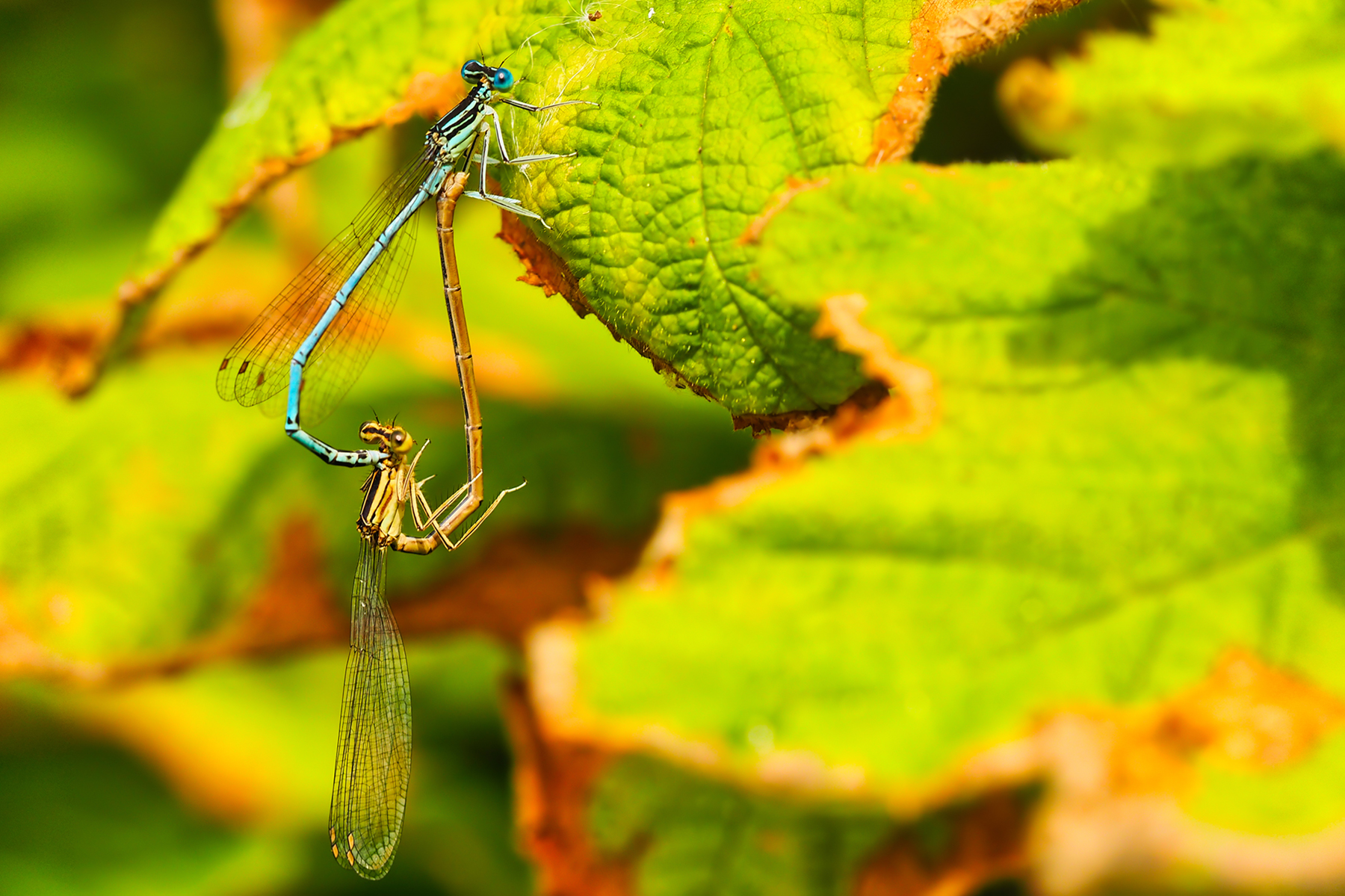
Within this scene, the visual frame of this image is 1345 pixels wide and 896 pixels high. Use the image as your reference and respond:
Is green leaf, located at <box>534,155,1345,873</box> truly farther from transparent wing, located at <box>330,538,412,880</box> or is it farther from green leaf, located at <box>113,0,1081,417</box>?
transparent wing, located at <box>330,538,412,880</box>

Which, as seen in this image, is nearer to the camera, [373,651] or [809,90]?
[809,90]

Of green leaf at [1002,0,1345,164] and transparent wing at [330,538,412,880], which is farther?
transparent wing at [330,538,412,880]

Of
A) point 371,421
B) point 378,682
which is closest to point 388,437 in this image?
point 371,421

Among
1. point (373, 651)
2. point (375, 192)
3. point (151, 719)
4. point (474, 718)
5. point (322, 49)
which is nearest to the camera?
point (322, 49)

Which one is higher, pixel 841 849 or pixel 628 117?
pixel 628 117

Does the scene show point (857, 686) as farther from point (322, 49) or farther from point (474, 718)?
point (474, 718)

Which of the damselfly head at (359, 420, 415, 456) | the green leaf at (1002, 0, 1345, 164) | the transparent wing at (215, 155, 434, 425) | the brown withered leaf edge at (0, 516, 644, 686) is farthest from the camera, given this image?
the transparent wing at (215, 155, 434, 425)

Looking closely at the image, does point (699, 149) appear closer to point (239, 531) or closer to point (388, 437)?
point (388, 437)

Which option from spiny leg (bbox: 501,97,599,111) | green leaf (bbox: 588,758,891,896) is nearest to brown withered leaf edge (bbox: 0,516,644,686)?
green leaf (bbox: 588,758,891,896)

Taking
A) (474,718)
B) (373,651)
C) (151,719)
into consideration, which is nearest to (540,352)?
(373,651)
